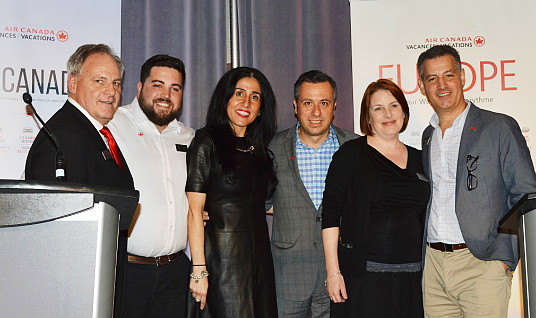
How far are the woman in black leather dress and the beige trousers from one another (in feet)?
2.81

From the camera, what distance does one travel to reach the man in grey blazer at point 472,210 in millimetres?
3059

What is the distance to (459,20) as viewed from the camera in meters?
4.11

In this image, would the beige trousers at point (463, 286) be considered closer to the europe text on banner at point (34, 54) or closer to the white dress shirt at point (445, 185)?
the white dress shirt at point (445, 185)

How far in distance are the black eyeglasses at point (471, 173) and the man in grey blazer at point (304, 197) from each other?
2.41 feet

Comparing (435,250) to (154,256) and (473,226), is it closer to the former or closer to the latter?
(473,226)

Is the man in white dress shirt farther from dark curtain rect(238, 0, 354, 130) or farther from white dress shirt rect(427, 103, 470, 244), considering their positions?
white dress shirt rect(427, 103, 470, 244)

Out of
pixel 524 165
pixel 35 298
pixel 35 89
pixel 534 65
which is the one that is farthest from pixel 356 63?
pixel 35 298

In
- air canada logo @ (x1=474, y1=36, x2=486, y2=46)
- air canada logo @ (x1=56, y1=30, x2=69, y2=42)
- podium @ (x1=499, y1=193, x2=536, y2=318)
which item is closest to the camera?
podium @ (x1=499, y1=193, x2=536, y2=318)

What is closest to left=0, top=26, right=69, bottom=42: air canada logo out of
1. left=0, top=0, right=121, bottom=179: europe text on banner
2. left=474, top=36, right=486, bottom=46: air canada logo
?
left=0, top=0, right=121, bottom=179: europe text on banner

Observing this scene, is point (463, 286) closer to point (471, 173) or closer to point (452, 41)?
point (471, 173)

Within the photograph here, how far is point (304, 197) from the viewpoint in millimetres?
3391

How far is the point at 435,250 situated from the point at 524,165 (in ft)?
2.09

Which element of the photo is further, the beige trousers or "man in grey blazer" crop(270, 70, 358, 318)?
"man in grey blazer" crop(270, 70, 358, 318)

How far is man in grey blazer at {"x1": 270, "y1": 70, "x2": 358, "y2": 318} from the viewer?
3326mm
